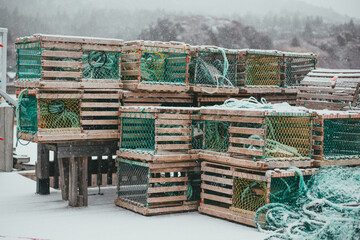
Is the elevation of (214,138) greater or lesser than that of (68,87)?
lesser

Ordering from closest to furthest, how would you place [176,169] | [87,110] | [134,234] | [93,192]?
[134,234], [176,169], [87,110], [93,192]

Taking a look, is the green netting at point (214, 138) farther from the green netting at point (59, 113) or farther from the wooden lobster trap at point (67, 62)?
the green netting at point (59, 113)

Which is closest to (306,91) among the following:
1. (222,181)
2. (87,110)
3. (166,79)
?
(166,79)

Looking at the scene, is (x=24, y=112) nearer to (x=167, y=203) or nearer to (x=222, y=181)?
(x=167, y=203)

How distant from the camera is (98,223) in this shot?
7.65 m

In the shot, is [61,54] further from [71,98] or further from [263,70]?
[263,70]

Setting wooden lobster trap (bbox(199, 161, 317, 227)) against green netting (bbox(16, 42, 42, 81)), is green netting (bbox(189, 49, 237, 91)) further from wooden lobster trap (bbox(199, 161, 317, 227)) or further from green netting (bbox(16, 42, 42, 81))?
green netting (bbox(16, 42, 42, 81))

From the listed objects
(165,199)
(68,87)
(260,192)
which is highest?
(68,87)

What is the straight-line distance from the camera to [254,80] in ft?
34.7

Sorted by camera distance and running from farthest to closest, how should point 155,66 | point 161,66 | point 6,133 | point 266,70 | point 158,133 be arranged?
1. point 6,133
2. point 266,70
3. point 161,66
4. point 155,66
5. point 158,133

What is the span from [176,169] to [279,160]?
1.64m

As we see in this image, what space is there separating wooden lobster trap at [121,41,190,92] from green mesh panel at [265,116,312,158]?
6.33 feet

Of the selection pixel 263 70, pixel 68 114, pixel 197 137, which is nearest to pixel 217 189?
pixel 197 137

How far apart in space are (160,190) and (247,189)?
1343 mm
